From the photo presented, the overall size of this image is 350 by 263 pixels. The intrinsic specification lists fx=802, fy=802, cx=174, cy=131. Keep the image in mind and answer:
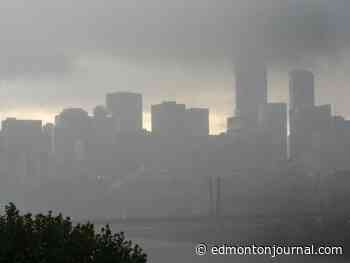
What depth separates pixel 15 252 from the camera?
35.0m

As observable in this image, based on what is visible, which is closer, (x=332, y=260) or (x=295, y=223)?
(x=332, y=260)

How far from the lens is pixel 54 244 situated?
35656 millimetres

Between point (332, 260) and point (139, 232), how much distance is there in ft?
148

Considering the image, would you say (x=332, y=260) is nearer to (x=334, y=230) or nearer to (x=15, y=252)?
(x=334, y=230)

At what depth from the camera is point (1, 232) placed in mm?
36906

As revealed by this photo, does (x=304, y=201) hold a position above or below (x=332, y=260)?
above

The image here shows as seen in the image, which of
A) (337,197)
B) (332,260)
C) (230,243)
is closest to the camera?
(332,260)

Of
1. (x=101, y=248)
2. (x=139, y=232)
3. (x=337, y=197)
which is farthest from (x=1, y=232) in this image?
(x=337, y=197)

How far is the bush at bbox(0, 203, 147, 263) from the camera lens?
113 feet

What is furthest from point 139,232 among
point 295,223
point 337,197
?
point 337,197

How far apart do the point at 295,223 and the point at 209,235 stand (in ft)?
62.1

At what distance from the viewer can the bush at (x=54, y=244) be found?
34.3 metres

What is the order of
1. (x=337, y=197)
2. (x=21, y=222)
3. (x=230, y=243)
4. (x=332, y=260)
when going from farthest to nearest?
1. (x=337, y=197)
2. (x=230, y=243)
3. (x=332, y=260)
4. (x=21, y=222)

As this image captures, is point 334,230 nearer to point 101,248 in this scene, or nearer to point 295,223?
point 295,223
